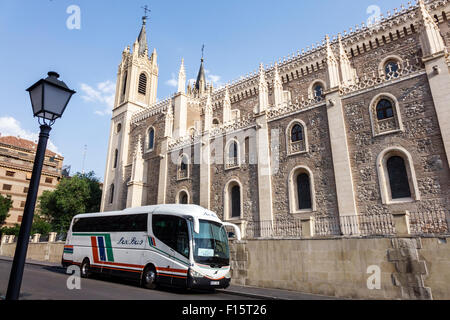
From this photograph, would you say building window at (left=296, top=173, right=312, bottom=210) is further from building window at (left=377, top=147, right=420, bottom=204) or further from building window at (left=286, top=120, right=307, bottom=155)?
building window at (left=377, top=147, right=420, bottom=204)

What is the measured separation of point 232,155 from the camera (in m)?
21.8

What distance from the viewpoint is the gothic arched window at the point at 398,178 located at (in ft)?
46.5

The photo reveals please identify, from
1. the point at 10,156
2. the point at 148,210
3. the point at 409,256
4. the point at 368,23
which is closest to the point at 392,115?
the point at 409,256

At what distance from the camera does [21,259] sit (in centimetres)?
425

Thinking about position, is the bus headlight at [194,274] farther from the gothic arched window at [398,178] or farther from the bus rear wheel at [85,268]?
the gothic arched window at [398,178]

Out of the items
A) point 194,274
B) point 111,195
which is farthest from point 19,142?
point 194,274

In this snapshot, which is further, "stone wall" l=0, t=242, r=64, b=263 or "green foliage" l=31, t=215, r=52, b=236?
"green foliage" l=31, t=215, r=52, b=236

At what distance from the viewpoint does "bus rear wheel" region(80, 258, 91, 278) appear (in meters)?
14.9

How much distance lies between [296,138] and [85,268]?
1415 centimetres

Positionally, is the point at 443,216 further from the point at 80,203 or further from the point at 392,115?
the point at 80,203

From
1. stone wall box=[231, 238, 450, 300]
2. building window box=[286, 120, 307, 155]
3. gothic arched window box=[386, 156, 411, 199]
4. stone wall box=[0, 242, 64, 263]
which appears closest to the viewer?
stone wall box=[231, 238, 450, 300]

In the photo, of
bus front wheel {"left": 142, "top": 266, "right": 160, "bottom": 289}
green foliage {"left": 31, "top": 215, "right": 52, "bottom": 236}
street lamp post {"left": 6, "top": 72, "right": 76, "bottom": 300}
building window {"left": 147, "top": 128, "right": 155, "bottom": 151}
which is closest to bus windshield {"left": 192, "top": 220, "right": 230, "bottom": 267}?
bus front wheel {"left": 142, "top": 266, "right": 160, "bottom": 289}

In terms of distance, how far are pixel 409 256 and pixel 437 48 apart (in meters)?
10.8

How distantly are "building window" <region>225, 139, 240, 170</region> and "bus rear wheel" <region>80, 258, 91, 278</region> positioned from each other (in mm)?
10818
